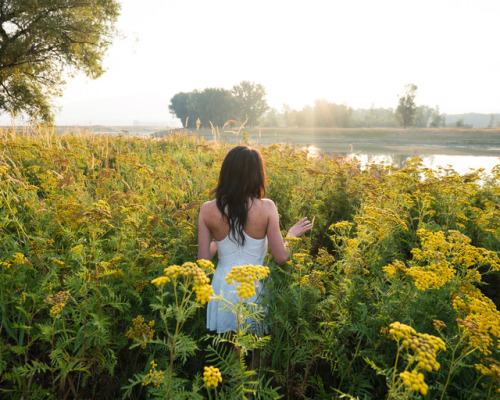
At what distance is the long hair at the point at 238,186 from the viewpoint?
294 cm

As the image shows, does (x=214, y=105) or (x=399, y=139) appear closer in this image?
(x=399, y=139)

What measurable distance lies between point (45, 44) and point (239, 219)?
23.9m

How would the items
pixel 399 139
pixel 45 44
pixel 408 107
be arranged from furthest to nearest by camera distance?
pixel 408 107 < pixel 399 139 < pixel 45 44

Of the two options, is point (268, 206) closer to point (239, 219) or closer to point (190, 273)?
point (239, 219)

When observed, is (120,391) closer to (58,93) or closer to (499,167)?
(499,167)

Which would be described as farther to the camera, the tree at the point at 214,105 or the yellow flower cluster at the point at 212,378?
the tree at the point at 214,105

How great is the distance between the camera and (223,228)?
3037 mm

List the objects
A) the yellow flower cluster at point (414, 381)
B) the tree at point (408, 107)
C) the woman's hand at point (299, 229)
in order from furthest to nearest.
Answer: the tree at point (408, 107) → the woman's hand at point (299, 229) → the yellow flower cluster at point (414, 381)

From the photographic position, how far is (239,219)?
294 cm

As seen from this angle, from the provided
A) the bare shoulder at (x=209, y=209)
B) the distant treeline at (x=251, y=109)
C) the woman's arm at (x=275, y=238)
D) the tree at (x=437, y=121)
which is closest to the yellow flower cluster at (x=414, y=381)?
the woman's arm at (x=275, y=238)

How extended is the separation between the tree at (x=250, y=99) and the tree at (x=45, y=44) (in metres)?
48.8

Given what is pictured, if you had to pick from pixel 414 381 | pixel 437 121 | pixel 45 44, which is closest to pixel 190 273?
pixel 414 381

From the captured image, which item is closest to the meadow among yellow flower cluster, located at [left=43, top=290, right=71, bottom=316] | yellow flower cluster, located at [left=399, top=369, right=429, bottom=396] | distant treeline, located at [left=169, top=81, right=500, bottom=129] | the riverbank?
the riverbank

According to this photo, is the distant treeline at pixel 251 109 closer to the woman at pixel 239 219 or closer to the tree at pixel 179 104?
the tree at pixel 179 104
